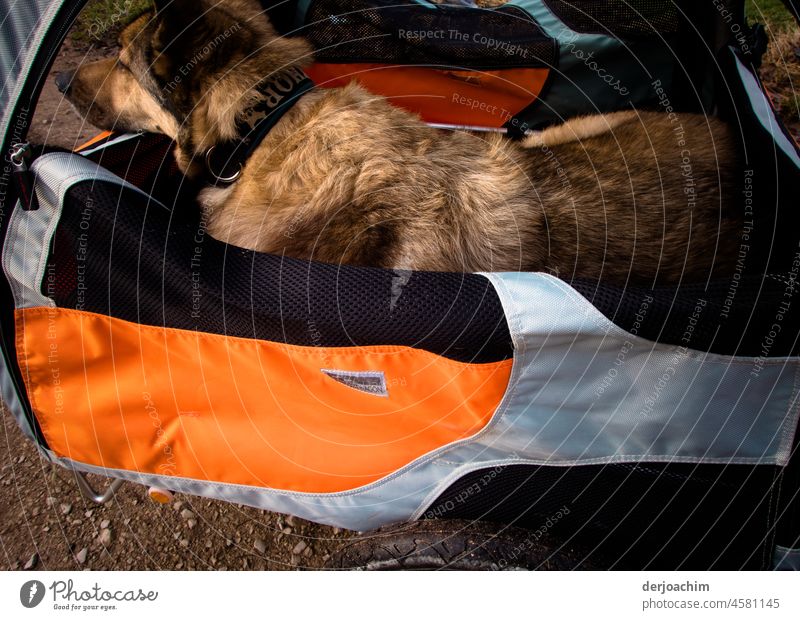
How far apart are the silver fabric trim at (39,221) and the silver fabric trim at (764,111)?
1.95 metres

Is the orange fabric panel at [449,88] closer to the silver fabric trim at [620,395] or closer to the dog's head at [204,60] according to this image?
the dog's head at [204,60]

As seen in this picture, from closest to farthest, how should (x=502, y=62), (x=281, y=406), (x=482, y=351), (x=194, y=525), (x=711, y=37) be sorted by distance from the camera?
(x=482, y=351) → (x=281, y=406) → (x=194, y=525) → (x=711, y=37) → (x=502, y=62)

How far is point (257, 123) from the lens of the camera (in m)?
1.83

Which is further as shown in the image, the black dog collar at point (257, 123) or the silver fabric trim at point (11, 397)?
the black dog collar at point (257, 123)

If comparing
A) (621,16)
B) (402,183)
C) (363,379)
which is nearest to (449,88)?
(621,16)

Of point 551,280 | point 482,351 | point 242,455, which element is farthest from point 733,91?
point 242,455

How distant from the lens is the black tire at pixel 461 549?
4.47 ft

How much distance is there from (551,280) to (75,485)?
187 cm

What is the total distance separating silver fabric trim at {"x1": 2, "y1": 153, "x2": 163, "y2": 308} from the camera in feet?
4.28

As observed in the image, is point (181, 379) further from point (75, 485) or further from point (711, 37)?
point (711, 37)

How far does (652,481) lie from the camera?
129cm

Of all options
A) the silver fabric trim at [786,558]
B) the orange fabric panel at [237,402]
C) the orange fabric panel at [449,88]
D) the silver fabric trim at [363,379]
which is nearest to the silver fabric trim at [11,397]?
the orange fabric panel at [237,402]

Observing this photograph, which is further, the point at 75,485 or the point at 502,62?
the point at 502,62
